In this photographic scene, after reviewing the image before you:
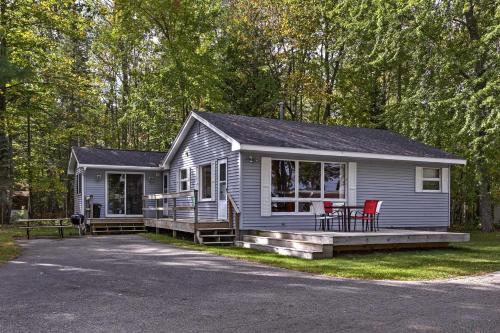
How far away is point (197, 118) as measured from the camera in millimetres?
17266

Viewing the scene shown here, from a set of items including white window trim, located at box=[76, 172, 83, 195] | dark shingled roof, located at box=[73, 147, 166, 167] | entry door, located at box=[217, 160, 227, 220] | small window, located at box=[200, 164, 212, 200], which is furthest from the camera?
white window trim, located at box=[76, 172, 83, 195]

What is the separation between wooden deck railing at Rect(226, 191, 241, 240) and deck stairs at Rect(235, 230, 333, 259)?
375mm

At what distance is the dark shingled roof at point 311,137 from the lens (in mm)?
15047

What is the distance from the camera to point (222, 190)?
16062mm

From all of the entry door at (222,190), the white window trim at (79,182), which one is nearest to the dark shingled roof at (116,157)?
the white window trim at (79,182)

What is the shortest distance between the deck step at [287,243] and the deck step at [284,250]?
0.14m

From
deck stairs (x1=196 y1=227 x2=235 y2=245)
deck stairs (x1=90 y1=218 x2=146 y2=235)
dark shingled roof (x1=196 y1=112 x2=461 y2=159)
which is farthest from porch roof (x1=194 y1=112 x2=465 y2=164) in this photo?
deck stairs (x1=90 y1=218 x2=146 y2=235)

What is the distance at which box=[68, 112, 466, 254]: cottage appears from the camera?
48.6 ft

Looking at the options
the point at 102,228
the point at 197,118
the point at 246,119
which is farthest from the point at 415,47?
the point at 102,228

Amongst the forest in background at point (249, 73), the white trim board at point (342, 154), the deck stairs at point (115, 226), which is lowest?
the deck stairs at point (115, 226)

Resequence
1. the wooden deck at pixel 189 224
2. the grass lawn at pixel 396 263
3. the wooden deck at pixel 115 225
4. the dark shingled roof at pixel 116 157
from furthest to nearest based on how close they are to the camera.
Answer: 1. the dark shingled roof at pixel 116 157
2. the wooden deck at pixel 115 225
3. the wooden deck at pixel 189 224
4. the grass lawn at pixel 396 263

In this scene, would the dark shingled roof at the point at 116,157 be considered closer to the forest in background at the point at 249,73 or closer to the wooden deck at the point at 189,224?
the forest in background at the point at 249,73

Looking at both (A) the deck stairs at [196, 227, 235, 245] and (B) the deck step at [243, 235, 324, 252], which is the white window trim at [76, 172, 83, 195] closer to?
(A) the deck stairs at [196, 227, 235, 245]

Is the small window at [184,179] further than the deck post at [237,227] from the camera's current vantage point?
Yes
